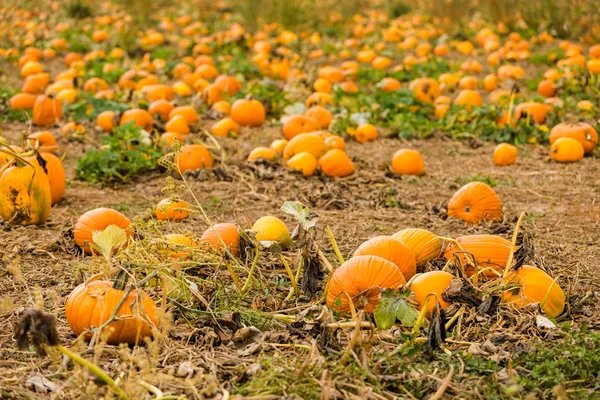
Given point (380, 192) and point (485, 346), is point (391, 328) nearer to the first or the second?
point (485, 346)

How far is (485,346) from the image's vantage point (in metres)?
2.99

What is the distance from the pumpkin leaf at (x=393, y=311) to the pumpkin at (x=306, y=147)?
3.10m

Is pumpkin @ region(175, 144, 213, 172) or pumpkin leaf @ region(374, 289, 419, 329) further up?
pumpkin leaf @ region(374, 289, 419, 329)

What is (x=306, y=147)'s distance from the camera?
6.07 metres

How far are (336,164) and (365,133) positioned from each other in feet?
4.19

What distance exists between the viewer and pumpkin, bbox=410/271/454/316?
3240 millimetres

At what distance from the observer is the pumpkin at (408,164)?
6.05 m

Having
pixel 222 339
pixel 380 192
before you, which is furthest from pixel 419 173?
pixel 222 339

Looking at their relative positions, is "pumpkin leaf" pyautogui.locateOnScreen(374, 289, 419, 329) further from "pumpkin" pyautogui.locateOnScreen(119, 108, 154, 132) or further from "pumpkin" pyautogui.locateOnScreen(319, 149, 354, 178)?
"pumpkin" pyautogui.locateOnScreen(119, 108, 154, 132)

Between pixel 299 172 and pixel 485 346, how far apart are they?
3.12 metres

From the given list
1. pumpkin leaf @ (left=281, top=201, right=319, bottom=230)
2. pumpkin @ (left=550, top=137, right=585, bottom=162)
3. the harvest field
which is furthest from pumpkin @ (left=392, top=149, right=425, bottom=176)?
pumpkin leaf @ (left=281, top=201, right=319, bottom=230)

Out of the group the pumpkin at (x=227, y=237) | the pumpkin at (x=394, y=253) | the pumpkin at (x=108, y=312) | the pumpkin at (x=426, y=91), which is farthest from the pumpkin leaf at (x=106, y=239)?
the pumpkin at (x=426, y=91)

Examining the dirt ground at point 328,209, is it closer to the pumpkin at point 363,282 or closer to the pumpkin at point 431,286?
the pumpkin at point 363,282

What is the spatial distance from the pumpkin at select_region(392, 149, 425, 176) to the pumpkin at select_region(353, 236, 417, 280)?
2569 millimetres
